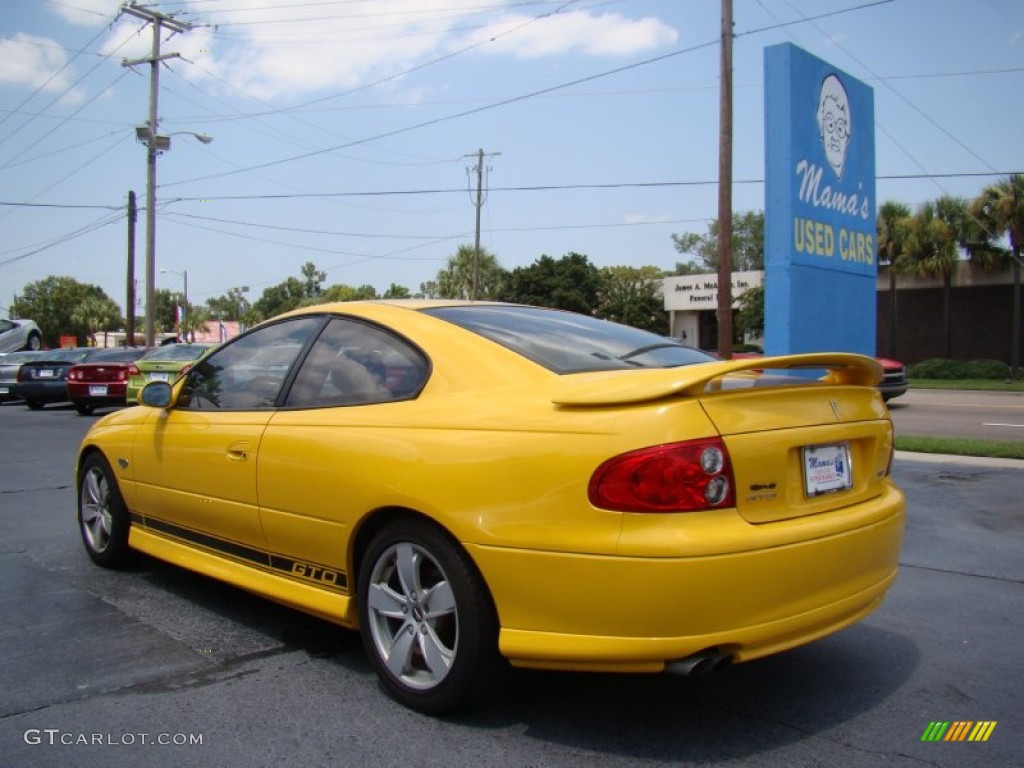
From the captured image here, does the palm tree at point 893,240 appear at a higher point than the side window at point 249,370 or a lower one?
higher

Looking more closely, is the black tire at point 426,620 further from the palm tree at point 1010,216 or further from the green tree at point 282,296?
the green tree at point 282,296

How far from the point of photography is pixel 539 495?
2.68 meters

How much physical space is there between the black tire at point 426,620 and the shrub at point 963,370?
31614 millimetres

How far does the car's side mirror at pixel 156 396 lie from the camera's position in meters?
4.45

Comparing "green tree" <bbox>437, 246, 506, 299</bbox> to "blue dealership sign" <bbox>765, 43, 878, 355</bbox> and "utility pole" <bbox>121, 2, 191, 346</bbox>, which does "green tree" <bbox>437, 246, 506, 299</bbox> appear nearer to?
"utility pole" <bbox>121, 2, 191, 346</bbox>

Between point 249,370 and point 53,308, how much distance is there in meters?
92.2

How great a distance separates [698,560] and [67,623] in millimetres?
3110

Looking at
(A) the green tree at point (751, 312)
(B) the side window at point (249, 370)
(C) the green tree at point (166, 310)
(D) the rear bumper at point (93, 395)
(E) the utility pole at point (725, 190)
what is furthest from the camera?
(C) the green tree at point (166, 310)

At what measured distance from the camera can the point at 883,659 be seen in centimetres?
360

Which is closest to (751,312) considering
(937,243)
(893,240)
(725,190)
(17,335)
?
(893,240)

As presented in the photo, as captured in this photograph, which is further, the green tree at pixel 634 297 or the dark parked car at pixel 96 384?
the green tree at pixel 634 297

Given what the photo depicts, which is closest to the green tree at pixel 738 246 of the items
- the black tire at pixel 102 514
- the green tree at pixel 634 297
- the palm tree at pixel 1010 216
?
the green tree at pixel 634 297

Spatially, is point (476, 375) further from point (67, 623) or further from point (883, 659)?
point (67, 623)

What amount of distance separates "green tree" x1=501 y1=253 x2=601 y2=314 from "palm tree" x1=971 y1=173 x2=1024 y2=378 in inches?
1240
